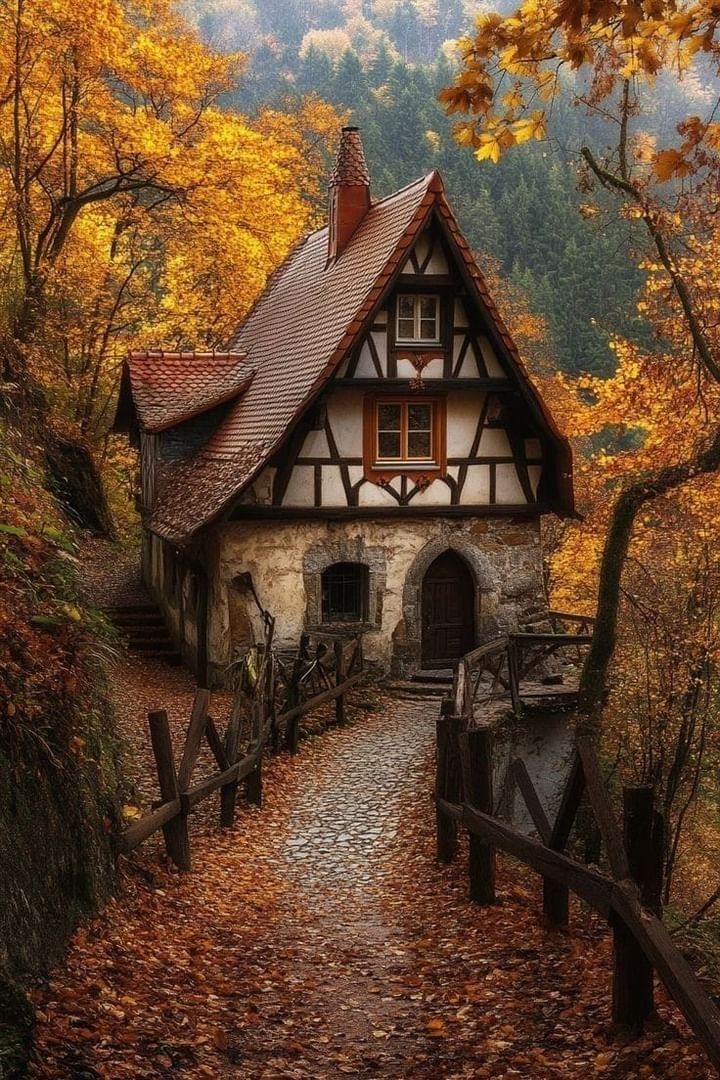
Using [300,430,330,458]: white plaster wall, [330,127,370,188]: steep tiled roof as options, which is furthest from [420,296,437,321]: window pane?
[330,127,370,188]: steep tiled roof

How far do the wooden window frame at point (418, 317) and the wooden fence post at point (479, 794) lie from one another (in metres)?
11.3

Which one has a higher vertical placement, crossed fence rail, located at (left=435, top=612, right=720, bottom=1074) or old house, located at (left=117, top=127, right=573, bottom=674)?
old house, located at (left=117, top=127, right=573, bottom=674)

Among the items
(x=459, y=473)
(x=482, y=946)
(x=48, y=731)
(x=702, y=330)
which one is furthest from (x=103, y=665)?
(x=459, y=473)

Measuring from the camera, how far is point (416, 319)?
18641mm

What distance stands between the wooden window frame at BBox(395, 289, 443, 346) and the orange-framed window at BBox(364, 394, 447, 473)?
3.23ft

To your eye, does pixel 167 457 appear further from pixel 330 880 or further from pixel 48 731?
pixel 48 731

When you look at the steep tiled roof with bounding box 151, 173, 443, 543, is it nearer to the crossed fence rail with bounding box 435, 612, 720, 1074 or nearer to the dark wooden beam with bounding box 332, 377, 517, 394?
the dark wooden beam with bounding box 332, 377, 517, 394

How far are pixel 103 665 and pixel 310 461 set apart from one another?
10876 mm

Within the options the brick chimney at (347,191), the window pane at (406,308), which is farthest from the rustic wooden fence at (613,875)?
the brick chimney at (347,191)

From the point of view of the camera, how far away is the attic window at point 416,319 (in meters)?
18.6

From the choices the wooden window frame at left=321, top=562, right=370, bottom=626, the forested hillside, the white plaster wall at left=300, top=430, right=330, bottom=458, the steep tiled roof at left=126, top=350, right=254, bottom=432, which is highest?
the forested hillside

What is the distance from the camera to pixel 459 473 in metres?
19.4

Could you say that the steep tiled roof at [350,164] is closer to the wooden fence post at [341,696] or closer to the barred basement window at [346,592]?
the barred basement window at [346,592]

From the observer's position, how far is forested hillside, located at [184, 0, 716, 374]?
56062 millimetres
